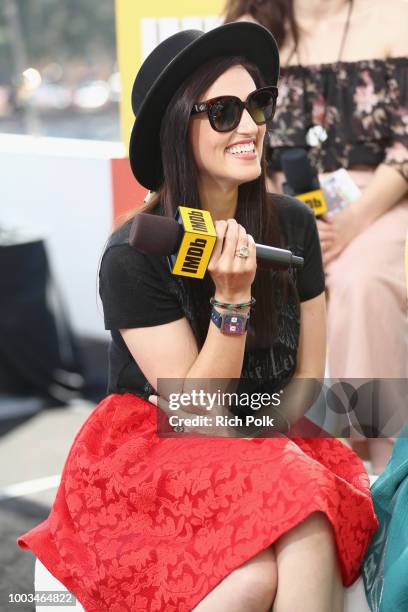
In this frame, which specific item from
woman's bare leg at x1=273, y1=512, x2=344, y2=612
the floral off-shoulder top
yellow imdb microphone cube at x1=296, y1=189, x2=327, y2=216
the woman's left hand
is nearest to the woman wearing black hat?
woman's bare leg at x1=273, y1=512, x2=344, y2=612

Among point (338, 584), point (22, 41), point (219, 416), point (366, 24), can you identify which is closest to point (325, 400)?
point (219, 416)

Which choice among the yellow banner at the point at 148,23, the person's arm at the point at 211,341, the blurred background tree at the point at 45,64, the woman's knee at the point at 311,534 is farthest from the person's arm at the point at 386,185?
the blurred background tree at the point at 45,64

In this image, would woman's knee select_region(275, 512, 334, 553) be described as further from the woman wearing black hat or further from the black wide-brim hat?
the black wide-brim hat

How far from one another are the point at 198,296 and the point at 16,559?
3.41ft

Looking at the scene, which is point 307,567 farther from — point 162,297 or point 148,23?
point 148,23

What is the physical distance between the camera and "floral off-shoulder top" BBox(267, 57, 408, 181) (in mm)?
2467

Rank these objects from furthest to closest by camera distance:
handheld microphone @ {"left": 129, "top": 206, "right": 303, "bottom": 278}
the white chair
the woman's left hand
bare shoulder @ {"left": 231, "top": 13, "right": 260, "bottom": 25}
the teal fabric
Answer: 1. bare shoulder @ {"left": 231, "top": 13, "right": 260, "bottom": 25}
2. the woman's left hand
3. the white chair
4. handheld microphone @ {"left": 129, "top": 206, "right": 303, "bottom": 278}
5. the teal fabric

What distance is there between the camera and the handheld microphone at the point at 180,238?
4.21 ft

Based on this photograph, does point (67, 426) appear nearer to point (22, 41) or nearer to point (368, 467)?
point (368, 467)

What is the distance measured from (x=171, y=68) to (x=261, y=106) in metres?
0.19

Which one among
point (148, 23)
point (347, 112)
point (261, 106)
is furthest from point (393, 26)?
point (261, 106)

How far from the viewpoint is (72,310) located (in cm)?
347

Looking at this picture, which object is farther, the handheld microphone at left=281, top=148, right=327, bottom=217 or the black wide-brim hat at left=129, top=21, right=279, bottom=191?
the handheld microphone at left=281, top=148, right=327, bottom=217

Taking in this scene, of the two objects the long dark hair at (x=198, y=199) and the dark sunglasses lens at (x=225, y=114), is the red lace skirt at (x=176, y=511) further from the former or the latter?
the dark sunglasses lens at (x=225, y=114)
